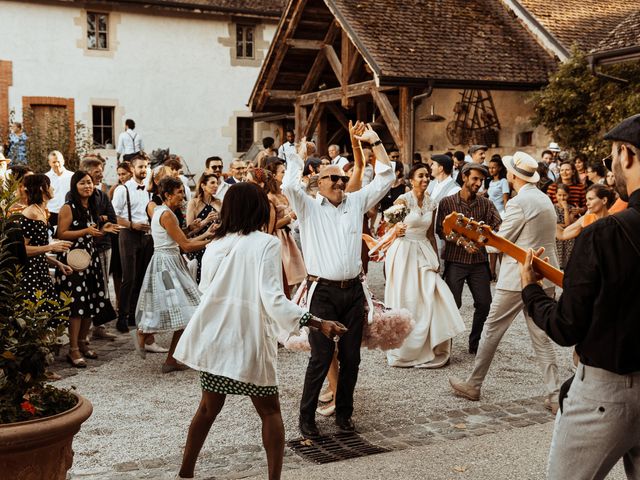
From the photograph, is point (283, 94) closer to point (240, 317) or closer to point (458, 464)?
point (458, 464)

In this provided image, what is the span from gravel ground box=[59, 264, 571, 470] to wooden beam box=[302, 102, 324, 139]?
13.8 meters

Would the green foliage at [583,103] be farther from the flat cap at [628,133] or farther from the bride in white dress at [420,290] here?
the flat cap at [628,133]

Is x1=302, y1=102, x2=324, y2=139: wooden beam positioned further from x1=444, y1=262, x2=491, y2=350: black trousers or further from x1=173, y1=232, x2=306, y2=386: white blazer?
x1=173, y1=232, x2=306, y2=386: white blazer

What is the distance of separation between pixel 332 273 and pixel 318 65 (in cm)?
1706

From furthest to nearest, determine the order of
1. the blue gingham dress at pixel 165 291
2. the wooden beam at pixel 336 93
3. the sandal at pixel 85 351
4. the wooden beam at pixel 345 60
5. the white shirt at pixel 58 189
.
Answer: the wooden beam at pixel 345 60, the wooden beam at pixel 336 93, the white shirt at pixel 58 189, the sandal at pixel 85 351, the blue gingham dress at pixel 165 291

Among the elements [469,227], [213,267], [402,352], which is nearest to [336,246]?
[213,267]

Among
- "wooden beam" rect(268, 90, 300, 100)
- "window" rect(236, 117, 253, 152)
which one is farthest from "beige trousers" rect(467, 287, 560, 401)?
"window" rect(236, 117, 253, 152)

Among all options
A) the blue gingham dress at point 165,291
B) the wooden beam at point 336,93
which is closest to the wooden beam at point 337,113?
the wooden beam at point 336,93

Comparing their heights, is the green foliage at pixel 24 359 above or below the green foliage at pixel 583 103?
below

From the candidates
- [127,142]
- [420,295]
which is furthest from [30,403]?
[127,142]

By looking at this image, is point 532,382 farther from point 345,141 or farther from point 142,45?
point 142,45

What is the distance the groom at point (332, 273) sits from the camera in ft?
18.8

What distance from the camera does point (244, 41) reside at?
31.3m

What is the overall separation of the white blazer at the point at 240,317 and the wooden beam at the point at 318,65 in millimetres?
17046
